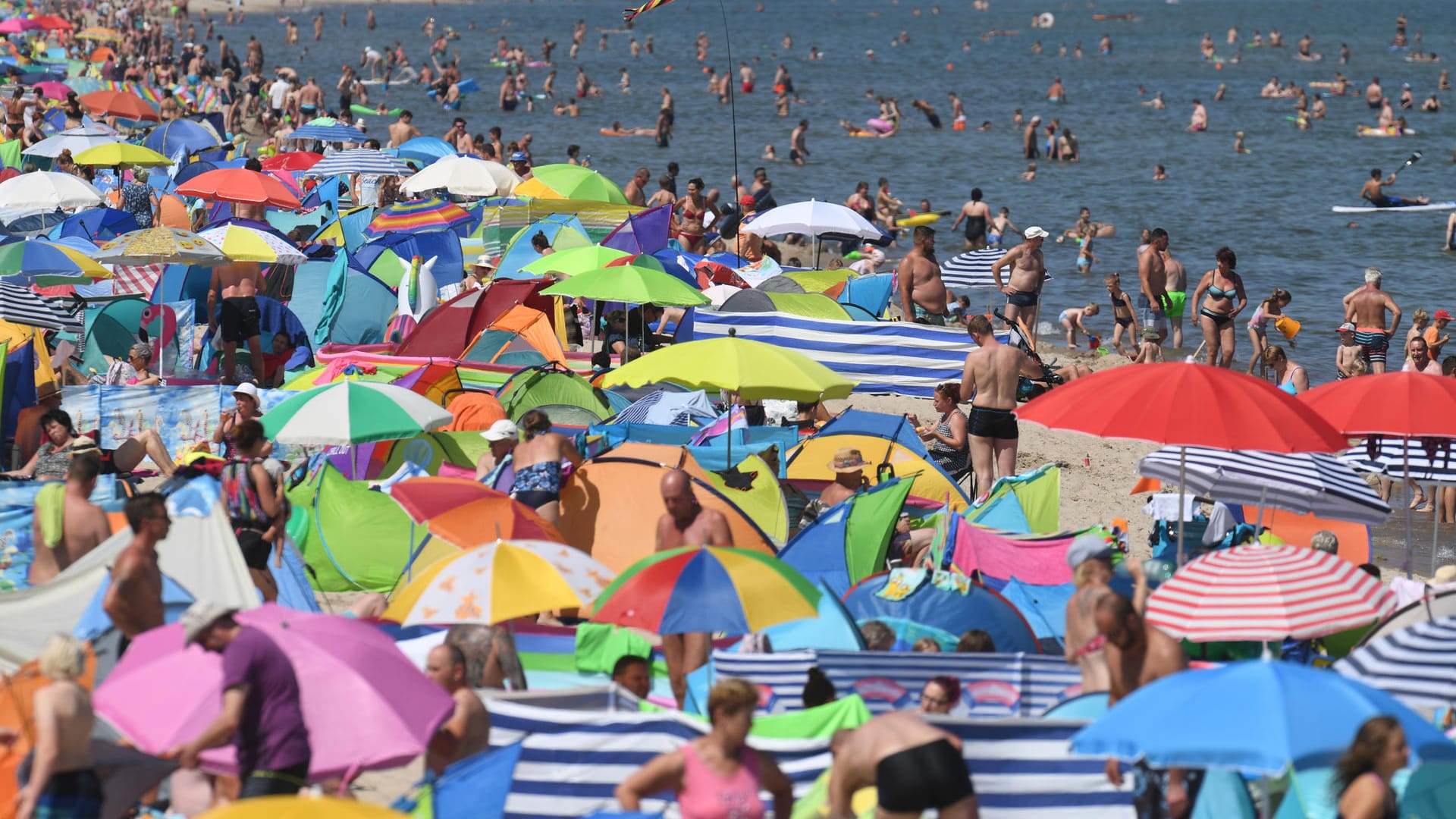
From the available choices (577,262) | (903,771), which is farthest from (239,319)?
(903,771)

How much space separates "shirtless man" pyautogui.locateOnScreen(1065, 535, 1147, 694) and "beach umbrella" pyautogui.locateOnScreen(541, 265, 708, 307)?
16.0 ft

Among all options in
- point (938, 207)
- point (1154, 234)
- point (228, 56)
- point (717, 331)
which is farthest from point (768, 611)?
point (228, 56)

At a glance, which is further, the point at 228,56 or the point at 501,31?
the point at 501,31

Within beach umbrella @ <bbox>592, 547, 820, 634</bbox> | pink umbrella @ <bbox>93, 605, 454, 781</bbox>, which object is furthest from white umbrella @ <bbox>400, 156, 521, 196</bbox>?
pink umbrella @ <bbox>93, 605, 454, 781</bbox>

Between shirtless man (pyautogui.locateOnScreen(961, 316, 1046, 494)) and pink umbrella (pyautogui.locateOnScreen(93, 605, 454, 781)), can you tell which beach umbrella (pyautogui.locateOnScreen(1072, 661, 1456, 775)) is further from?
shirtless man (pyautogui.locateOnScreen(961, 316, 1046, 494))

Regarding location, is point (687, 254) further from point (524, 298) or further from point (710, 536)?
point (710, 536)

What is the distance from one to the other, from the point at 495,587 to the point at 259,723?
51.2 inches

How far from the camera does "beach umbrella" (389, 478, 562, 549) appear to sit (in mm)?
7051

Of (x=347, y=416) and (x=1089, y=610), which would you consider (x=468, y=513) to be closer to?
(x=347, y=416)

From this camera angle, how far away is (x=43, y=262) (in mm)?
11234

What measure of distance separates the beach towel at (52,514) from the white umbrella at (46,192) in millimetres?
8759

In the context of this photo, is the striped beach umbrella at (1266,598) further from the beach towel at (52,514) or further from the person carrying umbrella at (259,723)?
the beach towel at (52,514)

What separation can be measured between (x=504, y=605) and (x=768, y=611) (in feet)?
3.11

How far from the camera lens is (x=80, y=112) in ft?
67.1
